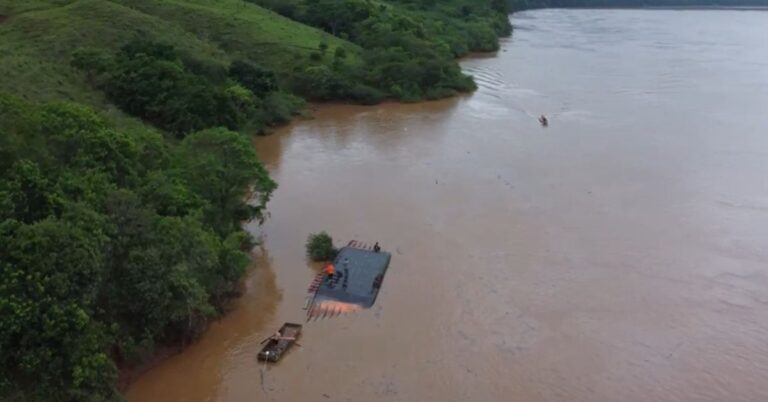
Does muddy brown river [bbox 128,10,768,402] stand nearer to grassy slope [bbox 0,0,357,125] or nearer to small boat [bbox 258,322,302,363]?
small boat [bbox 258,322,302,363]

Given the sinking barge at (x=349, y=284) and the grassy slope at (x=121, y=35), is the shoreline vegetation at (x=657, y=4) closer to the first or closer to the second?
the grassy slope at (x=121, y=35)

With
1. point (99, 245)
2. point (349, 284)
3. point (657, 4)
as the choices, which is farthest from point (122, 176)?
point (657, 4)

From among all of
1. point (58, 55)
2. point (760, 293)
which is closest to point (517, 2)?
point (58, 55)

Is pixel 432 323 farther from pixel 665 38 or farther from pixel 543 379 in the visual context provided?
pixel 665 38

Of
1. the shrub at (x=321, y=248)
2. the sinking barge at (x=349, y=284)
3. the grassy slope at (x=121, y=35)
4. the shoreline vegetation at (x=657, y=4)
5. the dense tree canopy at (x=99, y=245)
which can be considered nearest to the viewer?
the dense tree canopy at (x=99, y=245)

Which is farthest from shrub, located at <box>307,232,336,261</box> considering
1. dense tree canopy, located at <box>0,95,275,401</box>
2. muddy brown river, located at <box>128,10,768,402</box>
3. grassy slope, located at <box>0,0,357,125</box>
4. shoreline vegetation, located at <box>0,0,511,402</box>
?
grassy slope, located at <box>0,0,357,125</box>

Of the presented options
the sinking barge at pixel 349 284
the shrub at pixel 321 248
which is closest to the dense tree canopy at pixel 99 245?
the sinking barge at pixel 349 284
